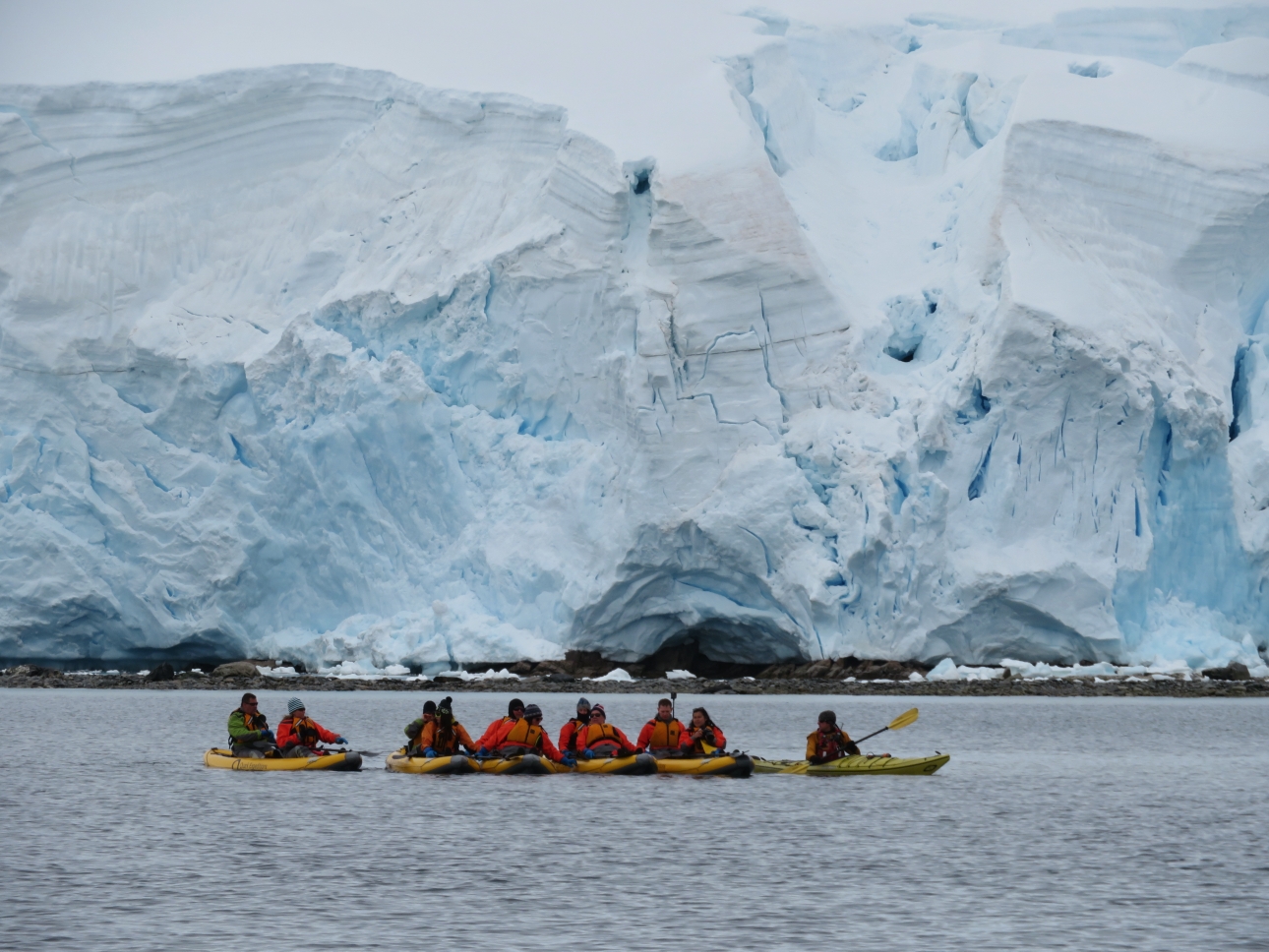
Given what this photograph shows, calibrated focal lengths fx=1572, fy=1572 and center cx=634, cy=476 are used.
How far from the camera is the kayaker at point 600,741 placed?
14242 millimetres

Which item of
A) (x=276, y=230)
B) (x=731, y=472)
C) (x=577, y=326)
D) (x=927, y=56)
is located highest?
(x=927, y=56)

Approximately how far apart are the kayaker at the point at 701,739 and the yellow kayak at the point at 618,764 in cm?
35

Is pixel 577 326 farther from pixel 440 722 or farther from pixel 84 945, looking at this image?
pixel 84 945

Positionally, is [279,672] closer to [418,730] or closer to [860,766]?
[418,730]

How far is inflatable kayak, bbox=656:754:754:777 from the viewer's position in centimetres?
1410

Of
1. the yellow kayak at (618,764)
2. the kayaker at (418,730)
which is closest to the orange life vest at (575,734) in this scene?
the yellow kayak at (618,764)

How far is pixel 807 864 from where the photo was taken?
31.7ft

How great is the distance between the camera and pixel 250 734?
47.9 ft

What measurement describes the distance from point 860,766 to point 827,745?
0.42 meters

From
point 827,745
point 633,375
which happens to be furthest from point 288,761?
point 633,375

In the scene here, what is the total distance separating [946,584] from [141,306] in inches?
554

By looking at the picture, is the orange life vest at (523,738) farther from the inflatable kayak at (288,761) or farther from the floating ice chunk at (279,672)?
the floating ice chunk at (279,672)

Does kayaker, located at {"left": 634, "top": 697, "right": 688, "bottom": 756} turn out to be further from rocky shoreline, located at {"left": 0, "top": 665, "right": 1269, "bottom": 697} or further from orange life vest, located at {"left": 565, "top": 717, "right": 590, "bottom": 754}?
rocky shoreline, located at {"left": 0, "top": 665, "right": 1269, "bottom": 697}

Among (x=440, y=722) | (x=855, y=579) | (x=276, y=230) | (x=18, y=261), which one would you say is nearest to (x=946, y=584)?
(x=855, y=579)
